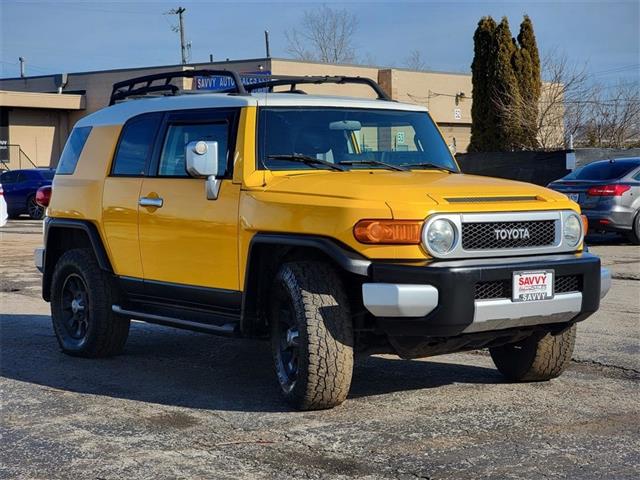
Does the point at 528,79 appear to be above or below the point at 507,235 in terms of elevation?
above

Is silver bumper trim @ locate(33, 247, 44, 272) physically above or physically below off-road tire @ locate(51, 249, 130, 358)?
above

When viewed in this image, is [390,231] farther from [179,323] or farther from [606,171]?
[606,171]

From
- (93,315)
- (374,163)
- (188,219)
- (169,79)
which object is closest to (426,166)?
(374,163)

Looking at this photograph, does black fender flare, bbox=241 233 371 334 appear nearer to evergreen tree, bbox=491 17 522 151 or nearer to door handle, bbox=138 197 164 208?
door handle, bbox=138 197 164 208

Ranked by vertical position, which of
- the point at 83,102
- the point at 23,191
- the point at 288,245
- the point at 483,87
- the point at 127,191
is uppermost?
the point at 83,102

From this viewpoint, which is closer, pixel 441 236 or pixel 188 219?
pixel 441 236

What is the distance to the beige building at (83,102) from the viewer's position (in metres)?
43.6

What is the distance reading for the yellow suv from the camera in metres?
5.54

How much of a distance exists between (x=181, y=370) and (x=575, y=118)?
102ft

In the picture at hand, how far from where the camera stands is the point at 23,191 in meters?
26.7

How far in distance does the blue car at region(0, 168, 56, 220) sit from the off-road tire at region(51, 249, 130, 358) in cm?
1938

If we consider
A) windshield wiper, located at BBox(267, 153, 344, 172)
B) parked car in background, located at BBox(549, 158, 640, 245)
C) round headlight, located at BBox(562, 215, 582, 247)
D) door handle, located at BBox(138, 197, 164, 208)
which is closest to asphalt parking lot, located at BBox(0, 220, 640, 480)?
round headlight, located at BBox(562, 215, 582, 247)

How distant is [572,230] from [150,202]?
2923mm

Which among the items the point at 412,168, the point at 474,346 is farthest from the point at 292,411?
the point at 412,168
